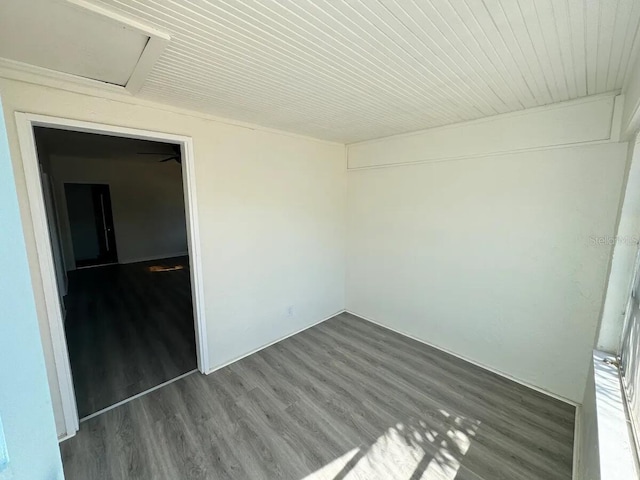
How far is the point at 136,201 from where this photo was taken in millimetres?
7285

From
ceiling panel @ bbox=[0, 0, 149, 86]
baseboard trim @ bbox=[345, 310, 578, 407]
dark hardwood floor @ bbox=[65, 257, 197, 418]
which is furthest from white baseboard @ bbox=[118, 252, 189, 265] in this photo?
ceiling panel @ bbox=[0, 0, 149, 86]

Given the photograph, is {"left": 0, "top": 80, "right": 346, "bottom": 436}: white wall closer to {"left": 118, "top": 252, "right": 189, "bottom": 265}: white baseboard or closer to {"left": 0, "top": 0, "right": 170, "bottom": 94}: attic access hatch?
{"left": 0, "top": 0, "right": 170, "bottom": 94}: attic access hatch

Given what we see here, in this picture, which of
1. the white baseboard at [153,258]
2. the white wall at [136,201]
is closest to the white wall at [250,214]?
the white wall at [136,201]

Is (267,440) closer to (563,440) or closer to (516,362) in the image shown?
(563,440)

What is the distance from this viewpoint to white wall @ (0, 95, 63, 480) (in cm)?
51

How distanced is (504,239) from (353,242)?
1.85 meters

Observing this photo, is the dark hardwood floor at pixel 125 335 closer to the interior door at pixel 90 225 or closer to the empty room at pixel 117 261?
the empty room at pixel 117 261

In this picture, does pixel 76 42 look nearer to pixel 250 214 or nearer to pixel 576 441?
pixel 250 214

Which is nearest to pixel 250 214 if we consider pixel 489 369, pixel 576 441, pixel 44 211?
pixel 44 211

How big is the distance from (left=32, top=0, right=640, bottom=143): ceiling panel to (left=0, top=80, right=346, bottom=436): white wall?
1.17ft

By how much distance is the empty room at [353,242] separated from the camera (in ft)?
3.91

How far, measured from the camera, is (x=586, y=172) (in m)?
2.06

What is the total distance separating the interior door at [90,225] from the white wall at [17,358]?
8.04m

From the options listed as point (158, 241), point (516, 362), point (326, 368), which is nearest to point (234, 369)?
point (326, 368)
